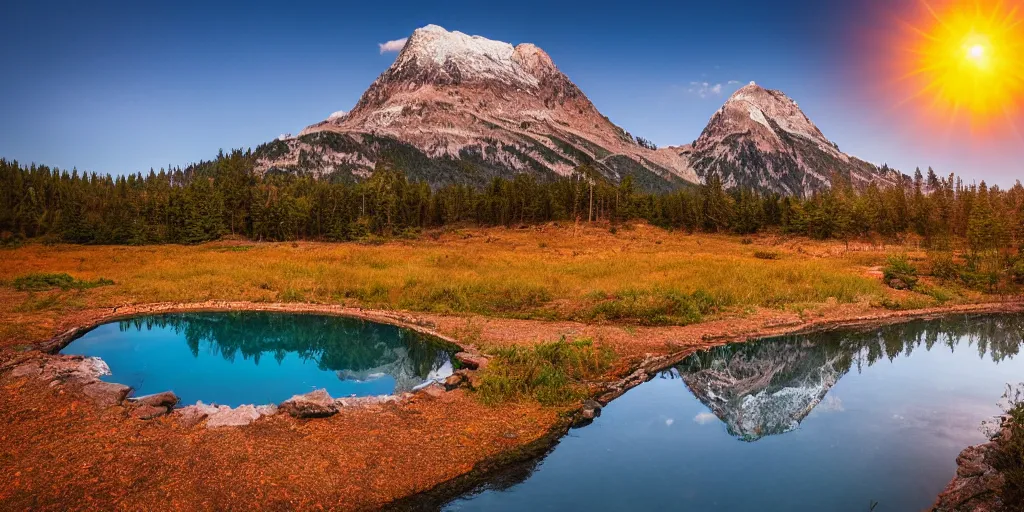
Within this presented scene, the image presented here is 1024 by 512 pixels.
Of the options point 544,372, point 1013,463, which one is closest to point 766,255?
point 544,372

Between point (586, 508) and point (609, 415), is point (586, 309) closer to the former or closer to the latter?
point (609, 415)

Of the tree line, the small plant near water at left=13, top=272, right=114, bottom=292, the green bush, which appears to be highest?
the tree line

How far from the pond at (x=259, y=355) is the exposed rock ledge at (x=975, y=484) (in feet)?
42.7

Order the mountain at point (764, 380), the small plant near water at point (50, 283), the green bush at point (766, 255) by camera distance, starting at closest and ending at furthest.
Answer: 1. the mountain at point (764, 380)
2. the small plant near water at point (50, 283)
3. the green bush at point (766, 255)

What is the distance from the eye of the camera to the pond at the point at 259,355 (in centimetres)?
1741

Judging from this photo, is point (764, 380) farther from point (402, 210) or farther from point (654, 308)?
point (402, 210)

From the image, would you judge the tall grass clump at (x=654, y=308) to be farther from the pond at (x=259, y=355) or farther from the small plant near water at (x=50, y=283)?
the small plant near water at (x=50, y=283)

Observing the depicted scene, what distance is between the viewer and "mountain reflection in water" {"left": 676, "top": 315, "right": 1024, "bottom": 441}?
1574cm

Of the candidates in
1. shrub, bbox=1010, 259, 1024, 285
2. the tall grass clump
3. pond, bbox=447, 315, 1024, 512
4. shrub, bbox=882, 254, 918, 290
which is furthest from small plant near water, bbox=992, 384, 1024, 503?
shrub, bbox=1010, 259, 1024, 285

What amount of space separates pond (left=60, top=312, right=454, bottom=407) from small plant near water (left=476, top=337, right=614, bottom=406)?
2.91m

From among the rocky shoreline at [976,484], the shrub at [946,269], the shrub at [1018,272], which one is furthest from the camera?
the shrub at [946,269]

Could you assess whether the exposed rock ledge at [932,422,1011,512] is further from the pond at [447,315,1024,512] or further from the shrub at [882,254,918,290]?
the shrub at [882,254,918,290]

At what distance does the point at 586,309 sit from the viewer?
2562 cm

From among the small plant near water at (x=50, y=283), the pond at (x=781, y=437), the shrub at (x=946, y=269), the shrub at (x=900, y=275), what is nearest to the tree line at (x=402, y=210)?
the shrub at (x=946, y=269)
